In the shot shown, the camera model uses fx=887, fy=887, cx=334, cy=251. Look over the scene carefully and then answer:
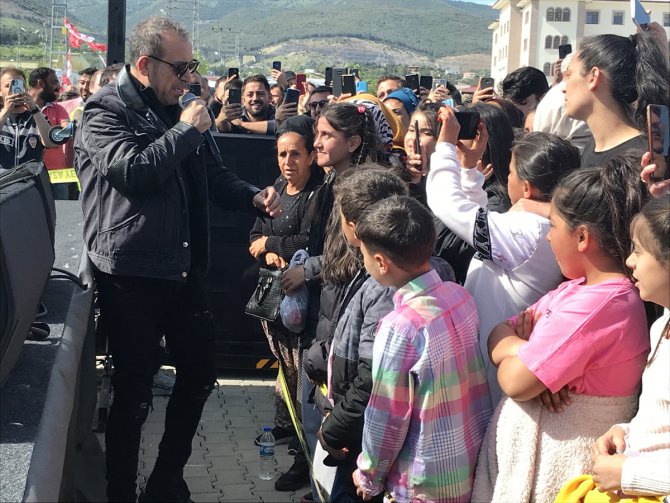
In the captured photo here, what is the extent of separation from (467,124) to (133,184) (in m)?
1.42

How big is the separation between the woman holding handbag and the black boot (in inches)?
12.4

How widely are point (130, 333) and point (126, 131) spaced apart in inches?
35.3

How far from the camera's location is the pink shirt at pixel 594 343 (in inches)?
101

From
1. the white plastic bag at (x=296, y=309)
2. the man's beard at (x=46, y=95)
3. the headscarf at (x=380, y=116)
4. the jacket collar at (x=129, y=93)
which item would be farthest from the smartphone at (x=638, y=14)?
the man's beard at (x=46, y=95)

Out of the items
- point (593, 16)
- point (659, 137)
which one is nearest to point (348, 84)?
point (659, 137)

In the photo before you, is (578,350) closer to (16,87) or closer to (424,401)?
(424,401)

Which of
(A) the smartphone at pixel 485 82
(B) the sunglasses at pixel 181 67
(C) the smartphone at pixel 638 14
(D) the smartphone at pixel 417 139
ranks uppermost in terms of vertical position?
(C) the smartphone at pixel 638 14

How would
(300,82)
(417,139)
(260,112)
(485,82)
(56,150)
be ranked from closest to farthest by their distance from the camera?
(417,139) → (485,82) → (260,112) → (56,150) → (300,82)

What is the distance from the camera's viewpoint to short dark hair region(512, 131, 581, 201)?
10.7ft

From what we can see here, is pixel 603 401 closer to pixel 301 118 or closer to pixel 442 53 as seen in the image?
pixel 301 118

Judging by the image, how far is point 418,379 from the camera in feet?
9.32

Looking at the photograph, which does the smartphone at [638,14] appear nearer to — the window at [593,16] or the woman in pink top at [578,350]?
the woman in pink top at [578,350]

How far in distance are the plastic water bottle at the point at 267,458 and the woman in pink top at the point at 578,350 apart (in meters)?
2.41

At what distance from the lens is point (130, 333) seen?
3.95 m
